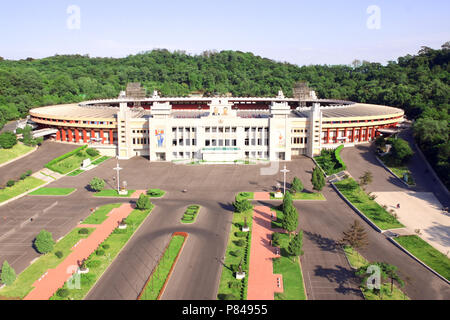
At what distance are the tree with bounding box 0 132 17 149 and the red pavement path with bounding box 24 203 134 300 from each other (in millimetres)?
45851

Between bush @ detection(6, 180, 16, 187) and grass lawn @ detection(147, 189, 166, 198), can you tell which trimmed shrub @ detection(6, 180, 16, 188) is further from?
grass lawn @ detection(147, 189, 166, 198)

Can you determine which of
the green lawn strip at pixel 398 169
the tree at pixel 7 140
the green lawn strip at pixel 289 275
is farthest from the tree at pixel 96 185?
the green lawn strip at pixel 398 169

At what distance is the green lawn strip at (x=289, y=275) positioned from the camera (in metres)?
40.6

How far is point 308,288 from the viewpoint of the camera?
4206cm

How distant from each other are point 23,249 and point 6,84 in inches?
5010

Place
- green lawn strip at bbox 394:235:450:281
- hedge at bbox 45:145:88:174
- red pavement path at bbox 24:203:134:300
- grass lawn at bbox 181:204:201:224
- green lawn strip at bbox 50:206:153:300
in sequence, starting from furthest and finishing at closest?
hedge at bbox 45:145:88:174 → grass lawn at bbox 181:204:201:224 → green lawn strip at bbox 394:235:450:281 → red pavement path at bbox 24:203:134:300 → green lawn strip at bbox 50:206:153:300

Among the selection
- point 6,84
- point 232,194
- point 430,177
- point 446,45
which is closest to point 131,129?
point 232,194

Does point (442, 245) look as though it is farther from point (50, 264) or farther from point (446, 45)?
point (446, 45)

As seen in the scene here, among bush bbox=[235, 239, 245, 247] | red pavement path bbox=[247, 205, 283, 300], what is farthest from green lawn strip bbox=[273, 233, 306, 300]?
bush bbox=[235, 239, 245, 247]

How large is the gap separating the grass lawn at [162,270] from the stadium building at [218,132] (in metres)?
47.9

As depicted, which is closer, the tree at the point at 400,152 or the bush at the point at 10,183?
the bush at the point at 10,183

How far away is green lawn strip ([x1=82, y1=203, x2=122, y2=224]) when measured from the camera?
2386 inches

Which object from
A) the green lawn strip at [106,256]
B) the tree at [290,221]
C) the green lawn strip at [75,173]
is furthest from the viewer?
the green lawn strip at [75,173]

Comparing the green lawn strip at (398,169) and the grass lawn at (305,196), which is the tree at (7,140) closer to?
the grass lawn at (305,196)
